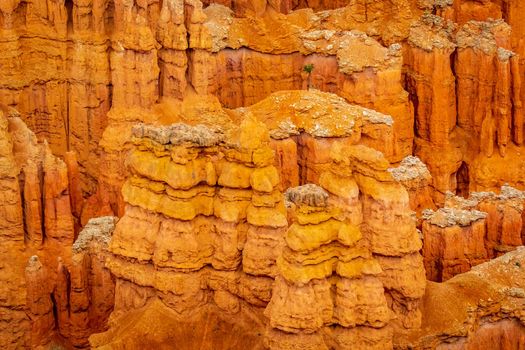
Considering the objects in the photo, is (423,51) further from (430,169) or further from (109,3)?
(109,3)

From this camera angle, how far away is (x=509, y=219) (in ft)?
134

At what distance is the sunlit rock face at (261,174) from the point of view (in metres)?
31.8

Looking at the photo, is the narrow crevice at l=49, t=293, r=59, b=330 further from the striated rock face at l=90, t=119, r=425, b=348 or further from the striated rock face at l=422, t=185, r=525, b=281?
the striated rock face at l=422, t=185, r=525, b=281

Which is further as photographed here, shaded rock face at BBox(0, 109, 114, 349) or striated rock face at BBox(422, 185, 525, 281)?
striated rock face at BBox(422, 185, 525, 281)

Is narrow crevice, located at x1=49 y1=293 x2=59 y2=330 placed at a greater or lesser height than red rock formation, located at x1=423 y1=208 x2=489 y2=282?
lesser

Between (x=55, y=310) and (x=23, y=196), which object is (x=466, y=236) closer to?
(x=55, y=310)

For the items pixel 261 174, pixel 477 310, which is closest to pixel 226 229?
pixel 261 174

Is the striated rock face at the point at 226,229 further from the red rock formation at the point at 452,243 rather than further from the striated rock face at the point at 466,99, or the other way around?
the striated rock face at the point at 466,99

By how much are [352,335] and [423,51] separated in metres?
24.3

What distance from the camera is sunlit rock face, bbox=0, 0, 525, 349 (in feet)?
104

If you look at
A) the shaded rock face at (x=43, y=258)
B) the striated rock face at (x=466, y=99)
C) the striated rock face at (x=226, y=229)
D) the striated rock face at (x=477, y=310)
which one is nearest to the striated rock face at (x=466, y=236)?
the striated rock face at (x=477, y=310)

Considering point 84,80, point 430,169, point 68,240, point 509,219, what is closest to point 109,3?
point 84,80

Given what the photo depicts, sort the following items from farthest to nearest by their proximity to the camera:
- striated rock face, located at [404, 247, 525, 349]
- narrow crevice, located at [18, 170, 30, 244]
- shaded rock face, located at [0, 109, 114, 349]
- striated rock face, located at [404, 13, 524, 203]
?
striated rock face, located at [404, 13, 524, 203] → narrow crevice, located at [18, 170, 30, 244] → shaded rock face, located at [0, 109, 114, 349] → striated rock face, located at [404, 247, 525, 349]

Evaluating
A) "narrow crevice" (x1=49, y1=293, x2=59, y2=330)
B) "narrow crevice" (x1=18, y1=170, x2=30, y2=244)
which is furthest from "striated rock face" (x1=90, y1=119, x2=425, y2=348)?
"narrow crevice" (x1=18, y1=170, x2=30, y2=244)
